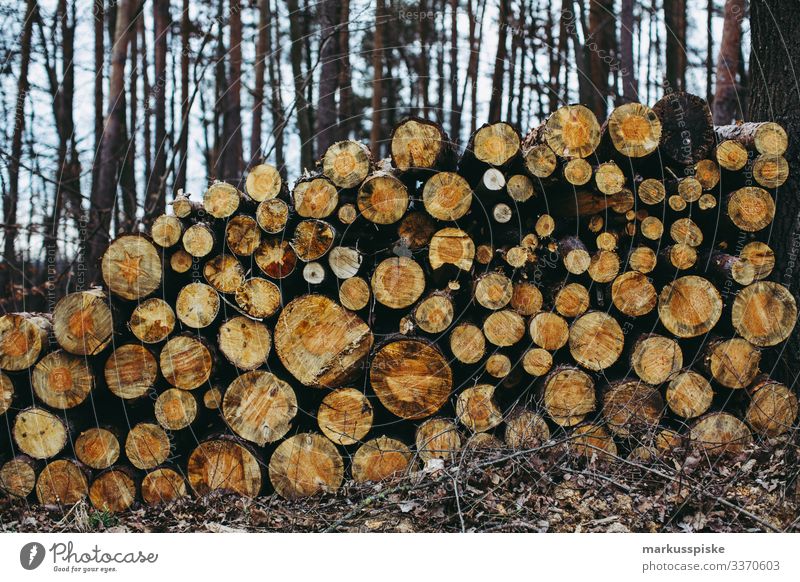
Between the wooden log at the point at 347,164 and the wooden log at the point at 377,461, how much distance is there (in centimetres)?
166

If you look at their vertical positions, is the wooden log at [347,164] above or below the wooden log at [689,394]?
above

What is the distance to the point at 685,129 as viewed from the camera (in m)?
4.25

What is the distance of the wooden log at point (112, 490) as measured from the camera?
4246 mm

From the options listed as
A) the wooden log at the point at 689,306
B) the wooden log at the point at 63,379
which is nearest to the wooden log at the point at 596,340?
the wooden log at the point at 689,306

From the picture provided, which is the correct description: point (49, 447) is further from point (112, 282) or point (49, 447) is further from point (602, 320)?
point (602, 320)

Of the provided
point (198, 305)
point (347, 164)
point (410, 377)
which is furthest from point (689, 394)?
point (198, 305)

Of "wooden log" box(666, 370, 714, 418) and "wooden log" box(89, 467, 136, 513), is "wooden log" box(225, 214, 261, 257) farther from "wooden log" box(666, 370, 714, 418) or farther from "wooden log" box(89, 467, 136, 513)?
"wooden log" box(666, 370, 714, 418)

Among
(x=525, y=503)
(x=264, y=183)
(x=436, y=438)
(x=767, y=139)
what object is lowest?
(x=525, y=503)

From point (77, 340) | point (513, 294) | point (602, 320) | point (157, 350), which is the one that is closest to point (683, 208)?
point (602, 320)

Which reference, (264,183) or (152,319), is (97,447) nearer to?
(152,319)

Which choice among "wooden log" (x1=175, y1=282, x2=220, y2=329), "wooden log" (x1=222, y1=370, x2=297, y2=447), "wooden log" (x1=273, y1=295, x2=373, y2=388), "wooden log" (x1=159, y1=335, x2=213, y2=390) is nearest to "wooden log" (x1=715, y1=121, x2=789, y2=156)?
"wooden log" (x1=273, y1=295, x2=373, y2=388)

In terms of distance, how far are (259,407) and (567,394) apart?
6.41ft

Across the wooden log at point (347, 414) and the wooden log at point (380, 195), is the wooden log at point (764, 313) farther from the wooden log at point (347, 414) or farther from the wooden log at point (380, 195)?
the wooden log at point (347, 414)

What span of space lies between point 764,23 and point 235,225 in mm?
3974
